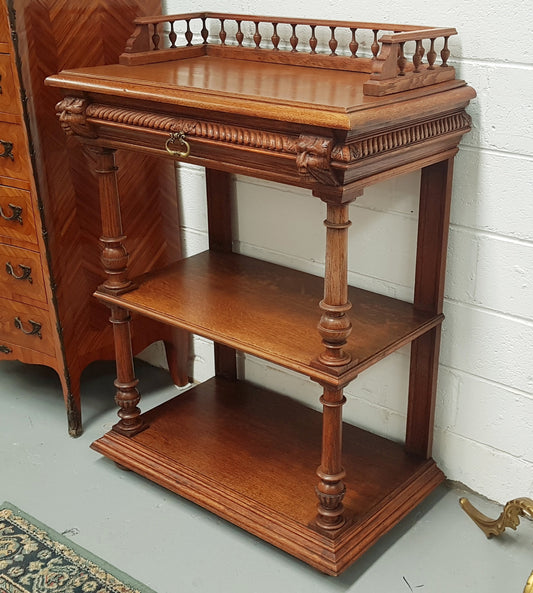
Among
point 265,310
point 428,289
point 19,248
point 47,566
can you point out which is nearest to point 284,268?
point 265,310

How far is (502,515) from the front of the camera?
1.98 metres

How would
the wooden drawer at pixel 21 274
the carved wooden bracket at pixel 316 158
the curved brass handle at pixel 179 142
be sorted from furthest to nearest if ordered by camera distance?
the wooden drawer at pixel 21 274 < the curved brass handle at pixel 179 142 < the carved wooden bracket at pixel 316 158

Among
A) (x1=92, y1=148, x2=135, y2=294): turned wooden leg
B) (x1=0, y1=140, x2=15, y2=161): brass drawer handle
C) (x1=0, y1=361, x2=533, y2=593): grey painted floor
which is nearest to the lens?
(x1=0, y1=361, x2=533, y2=593): grey painted floor

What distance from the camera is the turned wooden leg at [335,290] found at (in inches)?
66.1

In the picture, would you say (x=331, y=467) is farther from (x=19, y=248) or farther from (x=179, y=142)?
(x=19, y=248)

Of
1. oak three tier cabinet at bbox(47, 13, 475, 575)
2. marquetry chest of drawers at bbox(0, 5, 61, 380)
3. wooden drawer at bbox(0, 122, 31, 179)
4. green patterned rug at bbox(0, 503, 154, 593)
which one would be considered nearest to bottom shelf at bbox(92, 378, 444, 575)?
oak three tier cabinet at bbox(47, 13, 475, 575)

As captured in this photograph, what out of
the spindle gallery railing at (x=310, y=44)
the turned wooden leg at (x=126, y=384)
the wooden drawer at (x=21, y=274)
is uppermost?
the spindle gallery railing at (x=310, y=44)

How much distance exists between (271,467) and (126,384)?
1.67ft

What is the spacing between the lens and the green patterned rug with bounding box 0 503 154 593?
192 centimetres

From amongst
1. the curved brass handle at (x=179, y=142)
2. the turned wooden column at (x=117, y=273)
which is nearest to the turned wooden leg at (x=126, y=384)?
the turned wooden column at (x=117, y=273)

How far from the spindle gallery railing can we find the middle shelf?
607 millimetres

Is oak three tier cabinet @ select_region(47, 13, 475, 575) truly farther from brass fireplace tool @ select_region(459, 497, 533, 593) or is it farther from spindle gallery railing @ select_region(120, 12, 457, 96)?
brass fireplace tool @ select_region(459, 497, 533, 593)

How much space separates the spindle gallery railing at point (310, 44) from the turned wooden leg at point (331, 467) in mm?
698

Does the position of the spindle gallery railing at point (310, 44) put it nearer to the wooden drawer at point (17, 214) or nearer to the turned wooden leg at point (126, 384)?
the wooden drawer at point (17, 214)
